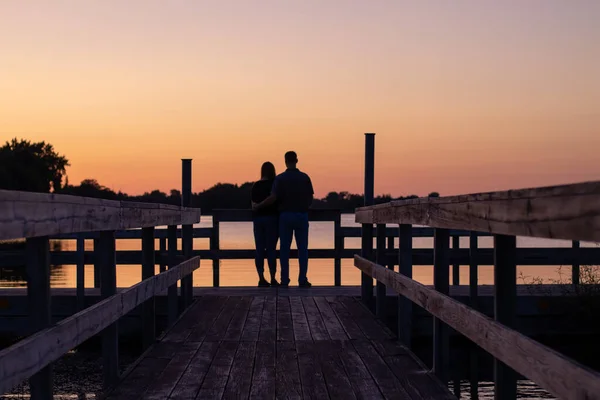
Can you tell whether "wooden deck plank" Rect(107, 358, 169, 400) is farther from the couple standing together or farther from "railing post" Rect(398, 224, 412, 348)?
the couple standing together

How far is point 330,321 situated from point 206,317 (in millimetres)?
1437

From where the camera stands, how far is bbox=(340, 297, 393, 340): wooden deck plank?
306 inches

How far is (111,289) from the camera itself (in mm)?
5621

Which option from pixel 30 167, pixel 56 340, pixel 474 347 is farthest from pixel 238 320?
pixel 30 167

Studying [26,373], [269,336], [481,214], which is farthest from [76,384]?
[481,214]

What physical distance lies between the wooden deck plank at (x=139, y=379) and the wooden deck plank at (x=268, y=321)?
1355 millimetres

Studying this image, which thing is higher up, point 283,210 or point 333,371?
point 283,210

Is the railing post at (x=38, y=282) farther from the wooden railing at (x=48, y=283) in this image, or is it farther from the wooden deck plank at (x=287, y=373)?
the wooden deck plank at (x=287, y=373)

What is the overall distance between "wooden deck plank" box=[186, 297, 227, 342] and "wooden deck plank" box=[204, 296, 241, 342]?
4cm

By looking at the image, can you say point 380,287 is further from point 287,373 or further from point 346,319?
point 287,373

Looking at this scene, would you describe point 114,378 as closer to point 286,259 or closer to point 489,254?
point 286,259

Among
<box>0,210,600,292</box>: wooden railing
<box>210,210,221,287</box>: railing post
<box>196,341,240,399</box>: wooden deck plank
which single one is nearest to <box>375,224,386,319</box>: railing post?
<box>196,341,240,399</box>: wooden deck plank

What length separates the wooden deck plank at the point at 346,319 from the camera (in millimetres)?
7852

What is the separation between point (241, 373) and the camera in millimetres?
6047
